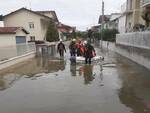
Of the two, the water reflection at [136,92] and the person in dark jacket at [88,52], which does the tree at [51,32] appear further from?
the water reflection at [136,92]

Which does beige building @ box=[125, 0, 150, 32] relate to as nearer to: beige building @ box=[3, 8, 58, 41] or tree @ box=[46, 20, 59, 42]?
tree @ box=[46, 20, 59, 42]

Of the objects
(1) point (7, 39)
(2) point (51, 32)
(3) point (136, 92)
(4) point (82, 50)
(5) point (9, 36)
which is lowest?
(3) point (136, 92)

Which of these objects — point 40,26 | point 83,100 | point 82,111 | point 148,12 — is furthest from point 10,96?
point 40,26

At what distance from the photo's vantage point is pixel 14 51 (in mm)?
22016

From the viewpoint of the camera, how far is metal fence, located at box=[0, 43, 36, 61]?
753 inches

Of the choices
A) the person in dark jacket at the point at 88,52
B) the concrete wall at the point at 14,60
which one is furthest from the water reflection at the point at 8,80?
the person in dark jacket at the point at 88,52

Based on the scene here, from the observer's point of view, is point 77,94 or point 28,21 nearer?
point 77,94

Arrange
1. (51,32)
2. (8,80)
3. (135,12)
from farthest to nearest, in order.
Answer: (51,32)
(135,12)
(8,80)

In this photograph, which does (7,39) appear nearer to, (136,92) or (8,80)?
(8,80)

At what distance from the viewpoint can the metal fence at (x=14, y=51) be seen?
19134 mm

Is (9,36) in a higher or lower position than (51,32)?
lower

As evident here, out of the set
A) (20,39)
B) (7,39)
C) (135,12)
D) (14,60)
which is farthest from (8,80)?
(135,12)

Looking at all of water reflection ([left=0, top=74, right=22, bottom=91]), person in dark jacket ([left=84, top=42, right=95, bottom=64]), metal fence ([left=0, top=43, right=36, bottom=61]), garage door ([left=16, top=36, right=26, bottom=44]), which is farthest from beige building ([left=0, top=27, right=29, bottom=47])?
water reflection ([left=0, top=74, right=22, bottom=91])

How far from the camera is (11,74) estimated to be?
54.5 ft
